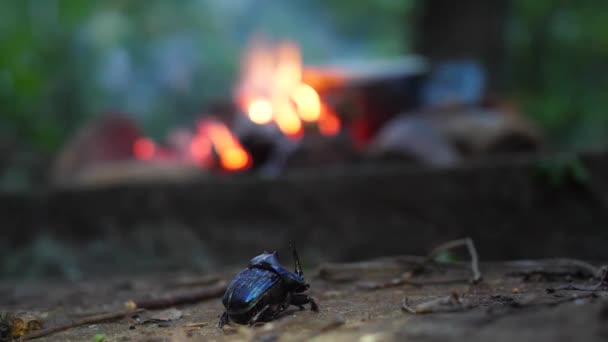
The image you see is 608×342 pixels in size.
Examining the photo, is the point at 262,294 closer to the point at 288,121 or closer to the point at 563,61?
the point at 288,121

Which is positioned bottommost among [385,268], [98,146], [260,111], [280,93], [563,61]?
[385,268]

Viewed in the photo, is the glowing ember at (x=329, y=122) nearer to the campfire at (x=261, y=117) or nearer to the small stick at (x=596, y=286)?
the campfire at (x=261, y=117)

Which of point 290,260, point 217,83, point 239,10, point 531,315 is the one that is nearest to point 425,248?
point 290,260

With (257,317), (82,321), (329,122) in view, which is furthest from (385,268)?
(329,122)

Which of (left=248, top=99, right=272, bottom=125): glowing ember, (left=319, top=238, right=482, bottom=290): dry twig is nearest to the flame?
(left=248, top=99, right=272, bottom=125): glowing ember

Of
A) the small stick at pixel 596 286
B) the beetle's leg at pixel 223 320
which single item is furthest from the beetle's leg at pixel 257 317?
the small stick at pixel 596 286

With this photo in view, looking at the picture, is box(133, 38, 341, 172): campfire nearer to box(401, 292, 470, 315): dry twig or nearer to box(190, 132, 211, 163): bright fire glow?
box(190, 132, 211, 163): bright fire glow
